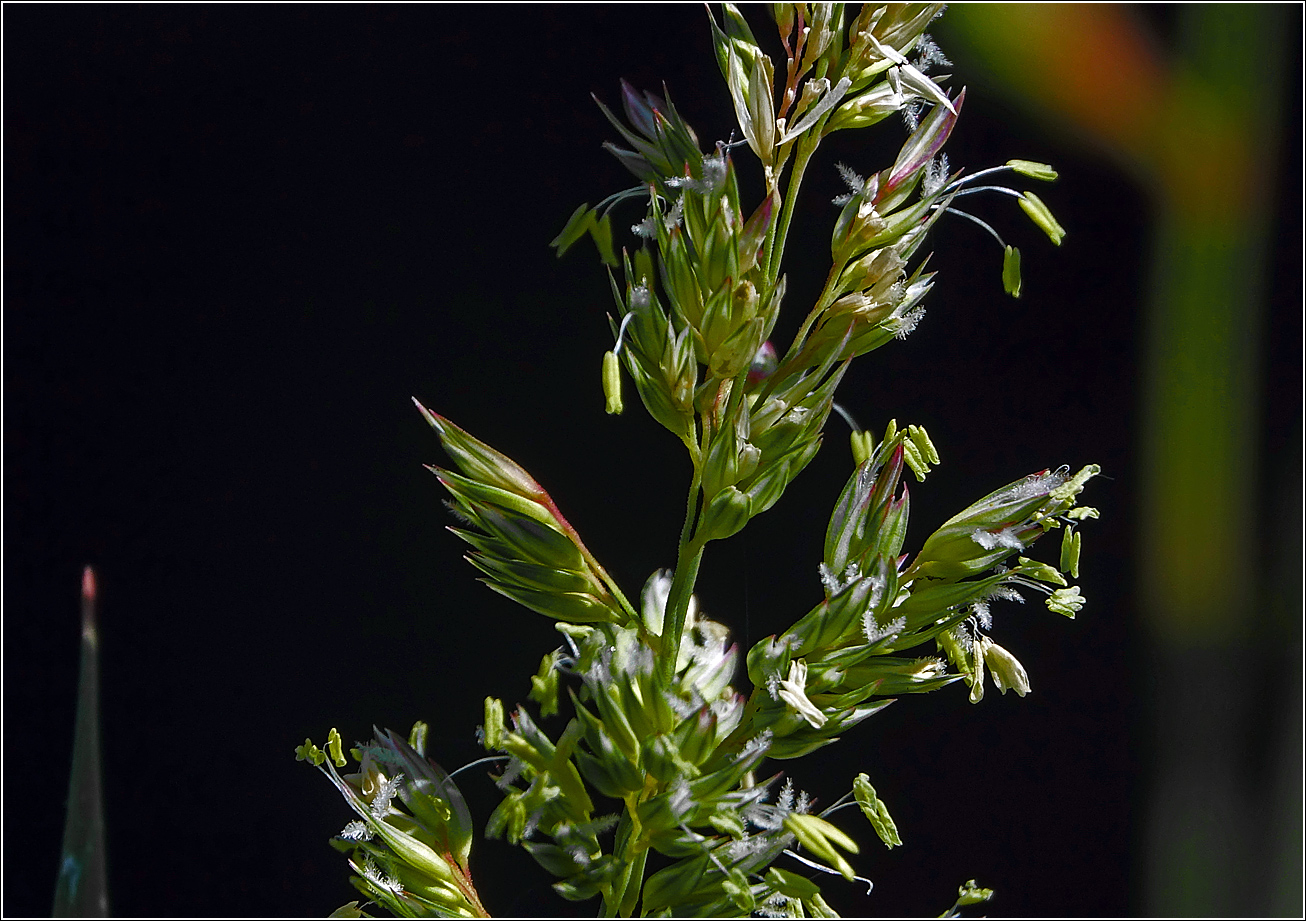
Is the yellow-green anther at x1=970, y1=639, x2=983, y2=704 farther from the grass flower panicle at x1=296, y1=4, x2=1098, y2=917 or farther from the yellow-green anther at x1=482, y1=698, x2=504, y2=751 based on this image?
the yellow-green anther at x1=482, y1=698, x2=504, y2=751

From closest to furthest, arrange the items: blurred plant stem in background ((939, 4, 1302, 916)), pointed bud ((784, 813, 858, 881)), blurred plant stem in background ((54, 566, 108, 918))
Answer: pointed bud ((784, 813, 858, 881))
blurred plant stem in background ((54, 566, 108, 918))
blurred plant stem in background ((939, 4, 1302, 916))

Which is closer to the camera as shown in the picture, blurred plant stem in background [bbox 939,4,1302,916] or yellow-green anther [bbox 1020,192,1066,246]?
yellow-green anther [bbox 1020,192,1066,246]

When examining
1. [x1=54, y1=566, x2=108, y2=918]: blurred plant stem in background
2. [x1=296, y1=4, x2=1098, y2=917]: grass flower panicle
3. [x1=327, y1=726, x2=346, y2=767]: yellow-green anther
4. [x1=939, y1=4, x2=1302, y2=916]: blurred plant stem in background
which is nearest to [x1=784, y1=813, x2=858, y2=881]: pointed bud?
[x1=296, y1=4, x2=1098, y2=917]: grass flower panicle

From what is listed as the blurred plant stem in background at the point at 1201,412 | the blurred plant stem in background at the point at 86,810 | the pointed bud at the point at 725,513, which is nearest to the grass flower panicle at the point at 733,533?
the pointed bud at the point at 725,513

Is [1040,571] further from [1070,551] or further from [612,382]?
[612,382]

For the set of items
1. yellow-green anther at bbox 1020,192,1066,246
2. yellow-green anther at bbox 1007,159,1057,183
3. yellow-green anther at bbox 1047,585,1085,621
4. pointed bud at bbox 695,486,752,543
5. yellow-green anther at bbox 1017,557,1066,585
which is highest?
yellow-green anther at bbox 1007,159,1057,183

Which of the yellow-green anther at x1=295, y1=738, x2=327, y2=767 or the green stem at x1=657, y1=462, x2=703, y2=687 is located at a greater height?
the green stem at x1=657, y1=462, x2=703, y2=687

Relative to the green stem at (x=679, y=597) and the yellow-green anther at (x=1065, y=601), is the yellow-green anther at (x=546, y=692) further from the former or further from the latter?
the yellow-green anther at (x=1065, y=601)

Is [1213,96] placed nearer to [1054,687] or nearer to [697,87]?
→ [697,87]
